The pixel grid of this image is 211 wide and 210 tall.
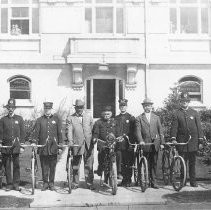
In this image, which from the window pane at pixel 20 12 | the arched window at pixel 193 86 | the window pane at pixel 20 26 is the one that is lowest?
the arched window at pixel 193 86

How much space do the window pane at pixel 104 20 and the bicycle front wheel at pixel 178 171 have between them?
1240cm

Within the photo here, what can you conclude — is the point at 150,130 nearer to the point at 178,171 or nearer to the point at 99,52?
the point at 178,171

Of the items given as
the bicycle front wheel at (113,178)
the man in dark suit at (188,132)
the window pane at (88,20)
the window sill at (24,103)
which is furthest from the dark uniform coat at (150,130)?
the window pane at (88,20)

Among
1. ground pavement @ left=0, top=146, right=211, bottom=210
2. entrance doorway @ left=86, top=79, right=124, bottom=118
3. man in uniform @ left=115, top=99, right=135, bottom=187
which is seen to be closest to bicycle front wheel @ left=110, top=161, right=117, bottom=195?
ground pavement @ left=0, top=146, right=211, bottom=210

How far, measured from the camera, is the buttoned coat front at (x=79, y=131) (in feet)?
33.2

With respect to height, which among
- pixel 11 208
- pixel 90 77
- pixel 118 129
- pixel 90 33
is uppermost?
pixel 90 33

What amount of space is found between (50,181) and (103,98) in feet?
38.3

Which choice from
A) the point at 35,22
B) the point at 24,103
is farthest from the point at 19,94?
the point at 35,22

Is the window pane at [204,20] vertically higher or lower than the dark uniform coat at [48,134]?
higher

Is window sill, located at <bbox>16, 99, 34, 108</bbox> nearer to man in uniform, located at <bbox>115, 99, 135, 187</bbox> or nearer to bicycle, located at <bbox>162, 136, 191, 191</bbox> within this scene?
man in uniform, located at <bbox>115, 99, 135, 187</bbox>

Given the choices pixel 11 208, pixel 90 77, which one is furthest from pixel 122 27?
pixel 11 208

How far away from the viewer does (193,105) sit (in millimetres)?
21156

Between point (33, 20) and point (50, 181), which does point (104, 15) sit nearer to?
point (33, 20)

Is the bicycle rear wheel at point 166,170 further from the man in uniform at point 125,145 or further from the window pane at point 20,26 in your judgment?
the window pane at point 20,26
